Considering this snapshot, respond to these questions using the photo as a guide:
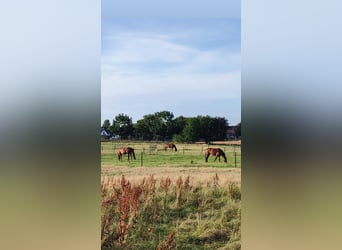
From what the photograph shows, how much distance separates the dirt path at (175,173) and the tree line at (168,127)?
0.31 metres

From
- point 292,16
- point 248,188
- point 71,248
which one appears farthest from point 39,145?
point 292,16

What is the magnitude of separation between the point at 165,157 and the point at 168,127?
34 cm

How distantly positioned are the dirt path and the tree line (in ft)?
1.03

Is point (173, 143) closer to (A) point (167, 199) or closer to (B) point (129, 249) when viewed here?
(A) point (167, 199)

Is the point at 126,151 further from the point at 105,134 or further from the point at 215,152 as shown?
the point at 215,152

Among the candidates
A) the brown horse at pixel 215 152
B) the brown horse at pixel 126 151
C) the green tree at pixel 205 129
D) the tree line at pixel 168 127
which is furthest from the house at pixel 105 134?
the brown horse at pixel 215 152

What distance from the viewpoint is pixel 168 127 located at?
2.92 metres

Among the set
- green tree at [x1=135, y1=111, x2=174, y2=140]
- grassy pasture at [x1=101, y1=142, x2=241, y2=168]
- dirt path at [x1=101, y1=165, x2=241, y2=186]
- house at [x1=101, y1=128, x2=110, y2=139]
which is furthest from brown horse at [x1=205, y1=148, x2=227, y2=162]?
house at [x1=101, y1=128, x2=110, y2=139]

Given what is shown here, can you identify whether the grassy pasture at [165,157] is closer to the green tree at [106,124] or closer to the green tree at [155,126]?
the green tree at [155,126]

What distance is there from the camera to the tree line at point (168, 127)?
107 inches

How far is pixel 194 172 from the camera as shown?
3168mm

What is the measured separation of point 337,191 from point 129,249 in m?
1.68

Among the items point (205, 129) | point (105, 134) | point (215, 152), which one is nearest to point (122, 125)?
point (105, 134)

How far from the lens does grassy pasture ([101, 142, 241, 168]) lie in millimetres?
2949
